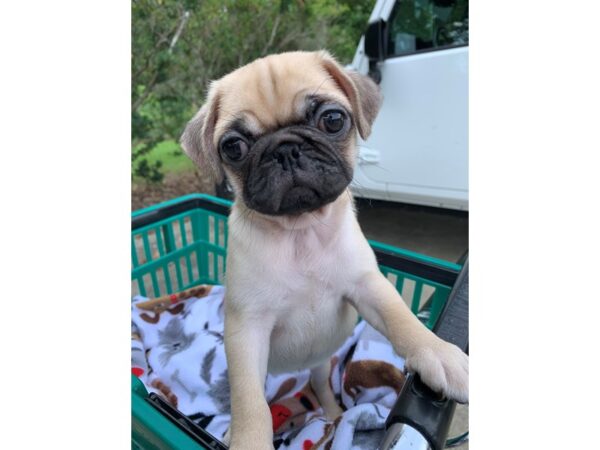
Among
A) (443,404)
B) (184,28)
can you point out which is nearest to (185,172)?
(184,28)

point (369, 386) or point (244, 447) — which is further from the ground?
point (244, 447)

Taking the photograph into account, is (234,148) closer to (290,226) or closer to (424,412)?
(290,226)

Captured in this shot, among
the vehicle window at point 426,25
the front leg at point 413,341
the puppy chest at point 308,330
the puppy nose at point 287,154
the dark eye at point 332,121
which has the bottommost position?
the puppy chest at point 308,330

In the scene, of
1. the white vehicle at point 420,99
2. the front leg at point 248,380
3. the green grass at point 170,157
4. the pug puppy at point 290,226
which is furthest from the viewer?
the green grass at point 170,157

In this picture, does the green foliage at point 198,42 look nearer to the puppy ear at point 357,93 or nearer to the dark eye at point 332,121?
the puppy ear at point 357,93

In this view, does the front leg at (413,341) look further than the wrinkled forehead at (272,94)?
No

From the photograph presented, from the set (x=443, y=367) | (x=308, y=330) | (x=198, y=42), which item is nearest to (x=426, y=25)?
(x=198, y=42)

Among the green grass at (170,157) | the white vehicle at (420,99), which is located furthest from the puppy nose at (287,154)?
the green grass at (170,157)

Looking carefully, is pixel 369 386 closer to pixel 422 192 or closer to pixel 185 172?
pixel 422 192
